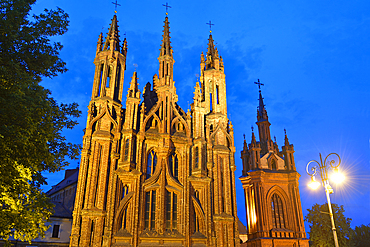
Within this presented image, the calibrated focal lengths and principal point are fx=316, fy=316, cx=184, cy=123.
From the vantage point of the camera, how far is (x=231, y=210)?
1257 inches

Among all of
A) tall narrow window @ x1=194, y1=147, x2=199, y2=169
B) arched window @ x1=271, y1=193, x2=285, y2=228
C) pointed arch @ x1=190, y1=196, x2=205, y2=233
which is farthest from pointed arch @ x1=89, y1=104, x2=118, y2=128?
arched window @ x1=271, y1=193, x2=285, y2=228

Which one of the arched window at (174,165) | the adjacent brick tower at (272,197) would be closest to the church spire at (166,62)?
the arched window at (174,165)

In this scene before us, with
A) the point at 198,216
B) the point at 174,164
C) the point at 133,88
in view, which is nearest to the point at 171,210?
the point at 198,216

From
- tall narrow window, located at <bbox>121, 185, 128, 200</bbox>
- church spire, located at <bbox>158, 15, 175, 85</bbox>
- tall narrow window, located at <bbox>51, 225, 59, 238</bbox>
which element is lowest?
tall narrow window, located at <bbox>51, 225, 59, 238</bbox>

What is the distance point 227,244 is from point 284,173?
16.0 meters

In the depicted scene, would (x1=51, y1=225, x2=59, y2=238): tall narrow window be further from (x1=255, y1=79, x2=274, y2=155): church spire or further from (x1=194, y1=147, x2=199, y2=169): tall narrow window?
(x1=255, y1=79, x2=274, y2=155): church spire

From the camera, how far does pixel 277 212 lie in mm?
40531

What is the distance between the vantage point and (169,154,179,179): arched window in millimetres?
31966

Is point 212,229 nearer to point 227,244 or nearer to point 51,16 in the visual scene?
point 227,244

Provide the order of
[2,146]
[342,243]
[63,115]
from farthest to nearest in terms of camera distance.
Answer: [342,243]
[63,115]
[2,146]

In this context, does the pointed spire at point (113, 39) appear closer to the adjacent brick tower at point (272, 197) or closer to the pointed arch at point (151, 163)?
the pointed arch at point (151, 163)

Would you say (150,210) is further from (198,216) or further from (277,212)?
(277,212)

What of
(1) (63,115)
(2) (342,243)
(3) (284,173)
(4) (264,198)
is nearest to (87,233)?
(1) (63,115)

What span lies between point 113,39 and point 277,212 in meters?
29.2
